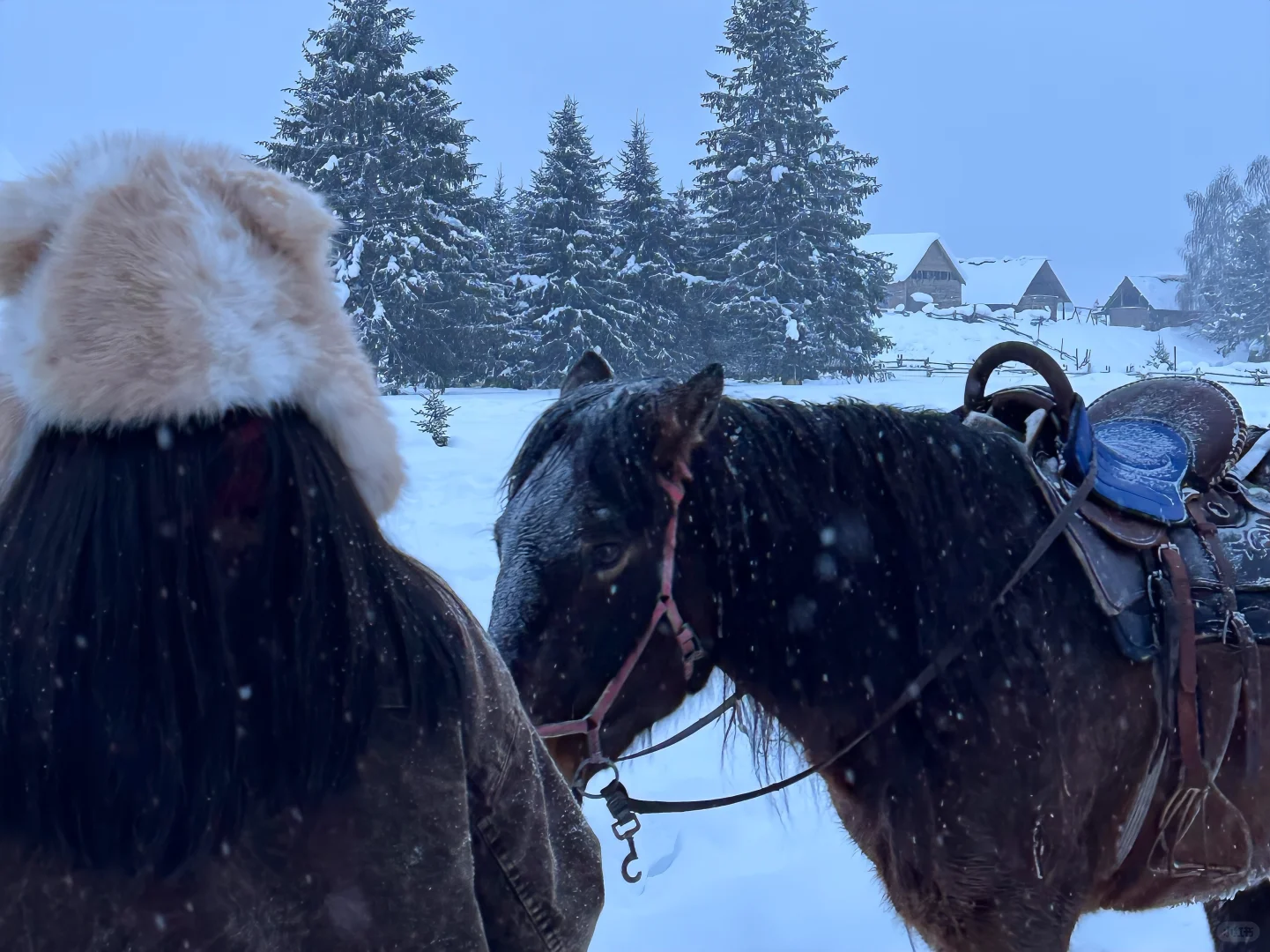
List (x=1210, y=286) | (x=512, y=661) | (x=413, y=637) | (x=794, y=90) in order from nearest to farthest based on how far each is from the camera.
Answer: (x=413, y=637) → (x=512, y=661) → (x=794, y=90) → (x=1210, y=286)

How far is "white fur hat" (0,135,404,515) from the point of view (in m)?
0.88

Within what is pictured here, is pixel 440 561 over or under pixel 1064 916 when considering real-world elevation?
under

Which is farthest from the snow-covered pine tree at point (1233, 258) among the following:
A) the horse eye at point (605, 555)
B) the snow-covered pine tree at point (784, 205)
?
the horse eye at point (605, 555)

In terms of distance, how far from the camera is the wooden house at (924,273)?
53.9 metres

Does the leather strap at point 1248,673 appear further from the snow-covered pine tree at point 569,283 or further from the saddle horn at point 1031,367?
the snow-covered pine tree at point 569,283

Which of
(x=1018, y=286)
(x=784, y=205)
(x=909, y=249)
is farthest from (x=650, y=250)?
(x=1018, y=286)

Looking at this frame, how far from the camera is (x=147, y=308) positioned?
895mm

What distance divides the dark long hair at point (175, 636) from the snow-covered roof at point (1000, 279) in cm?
6247

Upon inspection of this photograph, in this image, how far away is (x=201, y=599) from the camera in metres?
0.93

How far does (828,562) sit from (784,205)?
2259 centimetres

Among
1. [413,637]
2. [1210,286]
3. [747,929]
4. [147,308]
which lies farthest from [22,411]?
[1210,286]

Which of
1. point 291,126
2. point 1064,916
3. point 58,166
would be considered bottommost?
point 1064,916

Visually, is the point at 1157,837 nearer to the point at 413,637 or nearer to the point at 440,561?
the point at 413,637

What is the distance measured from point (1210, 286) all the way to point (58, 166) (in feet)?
163
